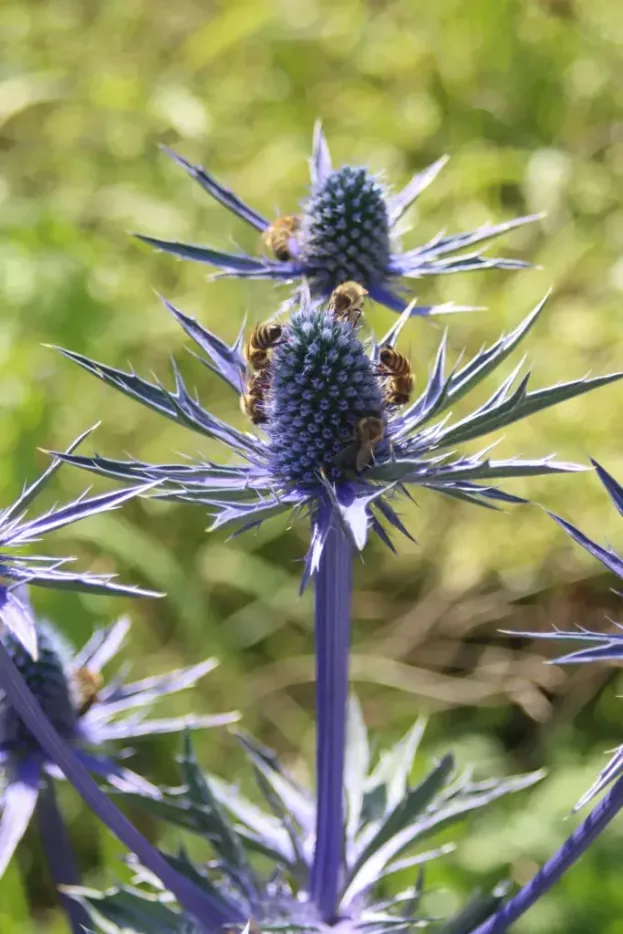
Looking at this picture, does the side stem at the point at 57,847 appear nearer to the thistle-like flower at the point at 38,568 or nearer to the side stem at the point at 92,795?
the side stem at the point at 92,795

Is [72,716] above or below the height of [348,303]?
below

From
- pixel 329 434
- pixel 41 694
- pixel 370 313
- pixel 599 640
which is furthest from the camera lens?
pixel 370 313

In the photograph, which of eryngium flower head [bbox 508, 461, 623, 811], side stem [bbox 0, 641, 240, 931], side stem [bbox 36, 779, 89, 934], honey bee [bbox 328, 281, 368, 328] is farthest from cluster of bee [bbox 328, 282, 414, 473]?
side stem [bbox 36, 779, 89, 934]

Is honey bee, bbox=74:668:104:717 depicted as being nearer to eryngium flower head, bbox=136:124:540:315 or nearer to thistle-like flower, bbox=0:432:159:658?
thistle-like flower, bbox=0:432:159:658

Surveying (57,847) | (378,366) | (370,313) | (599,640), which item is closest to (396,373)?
(378,366)

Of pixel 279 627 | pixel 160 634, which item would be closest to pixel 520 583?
pixel 279 627

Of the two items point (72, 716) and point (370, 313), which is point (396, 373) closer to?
point (72, 716)
